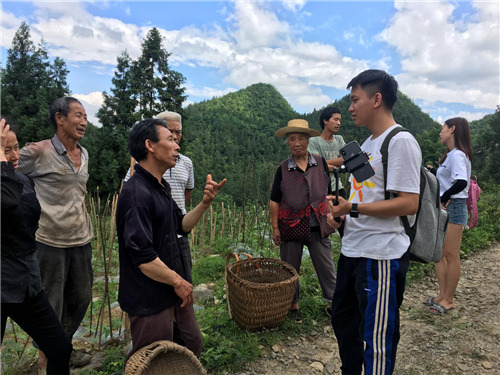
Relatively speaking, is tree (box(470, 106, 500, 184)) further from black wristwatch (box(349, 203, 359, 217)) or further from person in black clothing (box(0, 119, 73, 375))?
person in black clothing (box(0, 119, 73, 375))

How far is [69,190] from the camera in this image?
7.43ft

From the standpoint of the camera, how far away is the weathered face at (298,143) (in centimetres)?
294

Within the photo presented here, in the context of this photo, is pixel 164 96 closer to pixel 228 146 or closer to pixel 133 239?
pixel 133 239

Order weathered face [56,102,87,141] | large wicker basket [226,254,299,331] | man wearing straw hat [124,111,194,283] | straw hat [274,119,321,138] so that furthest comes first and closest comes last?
straw hat [274,119,321,138]
large wicker basket [226,254,299,331]
man wearing straw hat [124,111,194,283]
weathered face [56,102,87,141]

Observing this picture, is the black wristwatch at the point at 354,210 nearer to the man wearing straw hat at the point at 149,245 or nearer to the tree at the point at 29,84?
the man wearing straw hat at the point at 149,245

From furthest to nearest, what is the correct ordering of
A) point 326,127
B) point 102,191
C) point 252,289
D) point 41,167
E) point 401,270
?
point 102,191 → point 326,127 → point 252,289 → point 41,167 → point 401,270

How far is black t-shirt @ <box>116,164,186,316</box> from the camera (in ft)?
5.08

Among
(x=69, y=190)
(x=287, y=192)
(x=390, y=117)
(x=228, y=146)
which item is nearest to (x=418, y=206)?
(x=390, y=117)

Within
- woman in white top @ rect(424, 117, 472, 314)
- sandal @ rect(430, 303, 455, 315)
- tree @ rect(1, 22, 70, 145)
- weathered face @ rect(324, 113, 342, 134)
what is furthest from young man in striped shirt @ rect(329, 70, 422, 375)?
tree @ rect(1, 22, 70, 145)

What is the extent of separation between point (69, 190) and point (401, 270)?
2257mm

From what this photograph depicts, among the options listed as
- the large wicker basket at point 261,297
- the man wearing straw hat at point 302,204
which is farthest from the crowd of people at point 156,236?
the man wearing straw hat at point 302,204

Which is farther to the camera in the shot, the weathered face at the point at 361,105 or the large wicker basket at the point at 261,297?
the large wicker basket at the point at 261,297

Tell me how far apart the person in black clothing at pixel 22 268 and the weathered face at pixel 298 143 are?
6.82 ft

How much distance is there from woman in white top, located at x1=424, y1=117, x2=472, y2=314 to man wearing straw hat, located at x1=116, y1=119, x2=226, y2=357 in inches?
107
